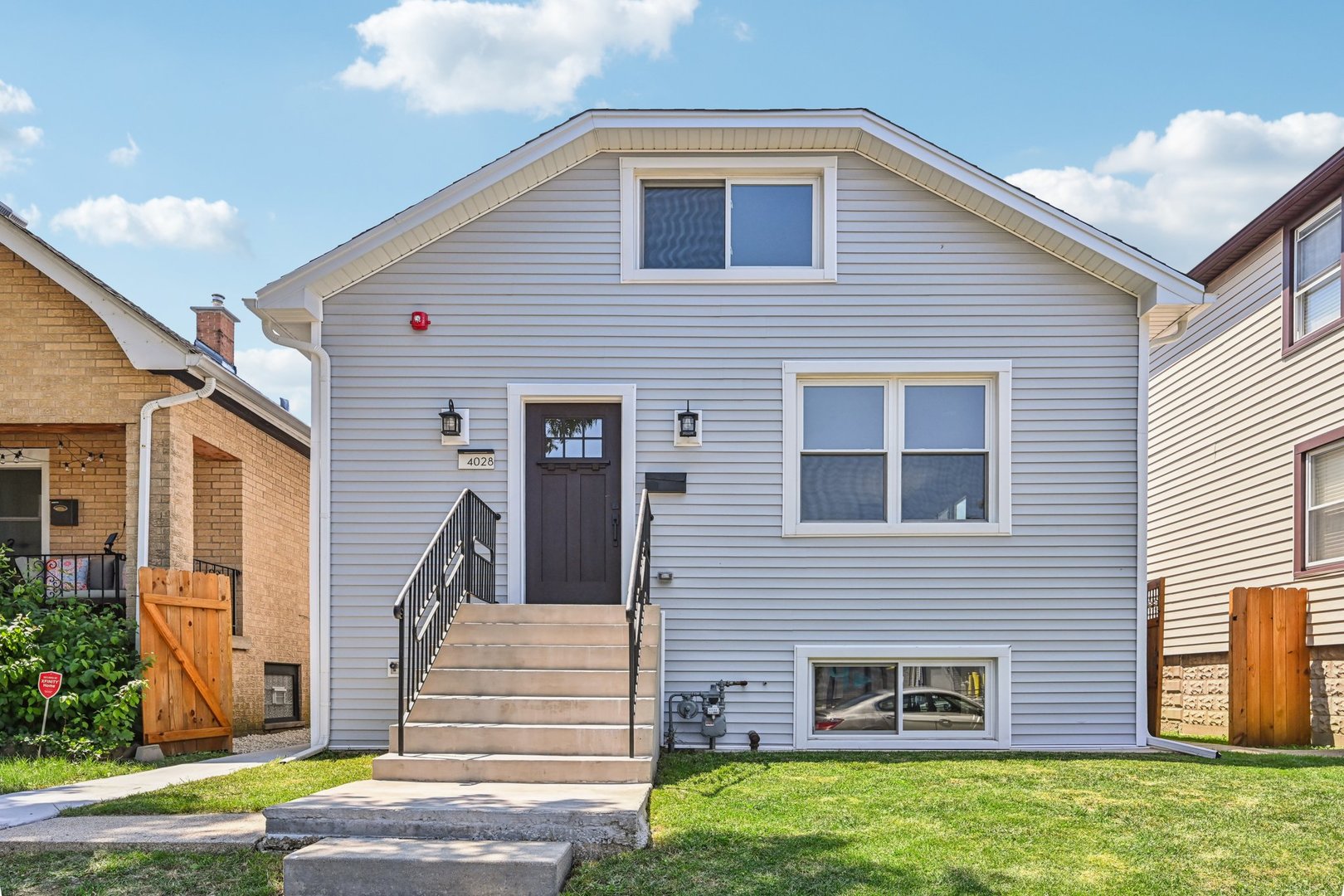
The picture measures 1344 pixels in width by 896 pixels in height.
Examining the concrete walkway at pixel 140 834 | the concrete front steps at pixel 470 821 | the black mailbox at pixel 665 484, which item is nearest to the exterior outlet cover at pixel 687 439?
the black mailbox at pixel 665 484

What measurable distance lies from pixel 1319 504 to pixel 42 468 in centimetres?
1305

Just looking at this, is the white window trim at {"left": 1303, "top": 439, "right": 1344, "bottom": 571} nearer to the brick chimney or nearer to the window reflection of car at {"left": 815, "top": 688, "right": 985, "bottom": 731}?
the window reflection of car at {"left": 815, "top": 688, "right": 985, "bottom": 731}

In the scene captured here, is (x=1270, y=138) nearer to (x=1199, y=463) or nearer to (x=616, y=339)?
(x=1199, y=463)

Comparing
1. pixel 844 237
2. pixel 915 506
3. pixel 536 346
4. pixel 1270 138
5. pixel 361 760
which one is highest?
pixel 1270 138

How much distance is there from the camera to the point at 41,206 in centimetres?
1074

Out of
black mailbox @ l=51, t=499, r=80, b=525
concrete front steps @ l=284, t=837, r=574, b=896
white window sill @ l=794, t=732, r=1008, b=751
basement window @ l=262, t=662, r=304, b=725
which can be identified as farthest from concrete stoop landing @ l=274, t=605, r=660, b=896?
basement window @ l=262, t=662, r=304, b=725

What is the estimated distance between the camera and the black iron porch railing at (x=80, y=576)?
9844 mm

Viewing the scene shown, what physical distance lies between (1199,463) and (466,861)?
11456 mm

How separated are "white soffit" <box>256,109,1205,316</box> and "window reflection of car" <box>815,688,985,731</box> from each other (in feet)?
11.8

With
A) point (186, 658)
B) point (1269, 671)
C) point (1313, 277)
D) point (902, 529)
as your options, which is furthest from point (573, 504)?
point (1313, 277)

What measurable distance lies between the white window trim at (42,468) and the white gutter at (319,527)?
13.0 ft

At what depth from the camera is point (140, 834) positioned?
5574 mm

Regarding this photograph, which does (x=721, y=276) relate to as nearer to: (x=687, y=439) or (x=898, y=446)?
(x=687, y=439)

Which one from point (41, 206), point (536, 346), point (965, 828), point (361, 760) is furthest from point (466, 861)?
point (41, 206)
